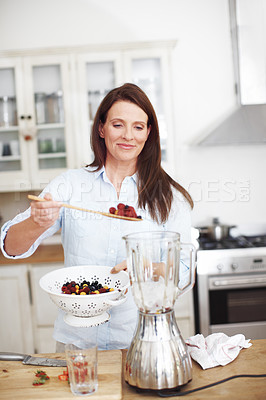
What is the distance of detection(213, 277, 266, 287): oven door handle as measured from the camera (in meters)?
2.55

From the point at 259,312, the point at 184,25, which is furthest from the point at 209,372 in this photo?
the point at 184,25

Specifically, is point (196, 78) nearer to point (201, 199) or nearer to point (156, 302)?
point (201, 199)

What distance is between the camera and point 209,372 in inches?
41.7

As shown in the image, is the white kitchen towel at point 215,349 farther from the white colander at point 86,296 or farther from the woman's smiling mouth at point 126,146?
the woman's smiling mouth at point 126,146

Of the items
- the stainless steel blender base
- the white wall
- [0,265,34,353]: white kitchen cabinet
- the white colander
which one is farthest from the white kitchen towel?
the white wall

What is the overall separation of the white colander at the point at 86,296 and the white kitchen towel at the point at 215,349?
0.80 feet

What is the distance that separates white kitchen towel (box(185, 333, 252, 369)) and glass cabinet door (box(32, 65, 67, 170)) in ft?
6.49

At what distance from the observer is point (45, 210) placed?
1.15 m

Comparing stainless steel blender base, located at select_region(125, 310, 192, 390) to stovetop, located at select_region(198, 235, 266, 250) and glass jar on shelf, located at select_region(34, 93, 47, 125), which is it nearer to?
stovetop, located at select_region(198, 235, 266, 250)

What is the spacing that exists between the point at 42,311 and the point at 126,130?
5.50 feet

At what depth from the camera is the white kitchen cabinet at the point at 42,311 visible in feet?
8.72

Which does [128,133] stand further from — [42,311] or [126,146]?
[42,311]

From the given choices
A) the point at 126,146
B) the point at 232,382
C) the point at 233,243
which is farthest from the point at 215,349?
the point at 233,243

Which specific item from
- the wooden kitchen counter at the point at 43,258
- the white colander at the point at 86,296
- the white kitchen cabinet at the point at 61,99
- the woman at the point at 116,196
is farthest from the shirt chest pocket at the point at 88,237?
the white kitchen cabinet at the point at 61,99
